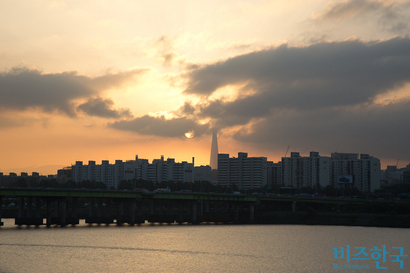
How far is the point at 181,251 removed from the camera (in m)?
99.6

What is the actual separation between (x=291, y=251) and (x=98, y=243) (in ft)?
147

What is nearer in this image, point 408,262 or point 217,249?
point 408,262

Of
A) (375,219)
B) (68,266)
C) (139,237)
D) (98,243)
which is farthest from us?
(375,219)

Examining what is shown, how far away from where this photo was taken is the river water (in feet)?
265

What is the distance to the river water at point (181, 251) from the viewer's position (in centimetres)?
8075

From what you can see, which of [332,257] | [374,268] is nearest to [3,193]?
[332,257]

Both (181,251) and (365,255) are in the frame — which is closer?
(365,255)

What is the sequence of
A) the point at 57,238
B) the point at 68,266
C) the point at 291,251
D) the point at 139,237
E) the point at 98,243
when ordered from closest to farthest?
1. the point at 68,266
2. the point at 291,251
3. the point at 98,243
4. the point at 57,238
5. the point at 139,237

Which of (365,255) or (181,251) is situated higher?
(365,255)

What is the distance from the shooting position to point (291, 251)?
337ft

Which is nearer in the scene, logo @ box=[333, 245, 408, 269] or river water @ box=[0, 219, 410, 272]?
river water @ box=[0, 219, 410, 272]

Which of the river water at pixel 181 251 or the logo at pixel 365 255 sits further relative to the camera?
the logo at pixel 365 255

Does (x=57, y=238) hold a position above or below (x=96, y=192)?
below

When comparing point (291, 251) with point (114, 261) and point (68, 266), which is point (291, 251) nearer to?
point (114, 261)
